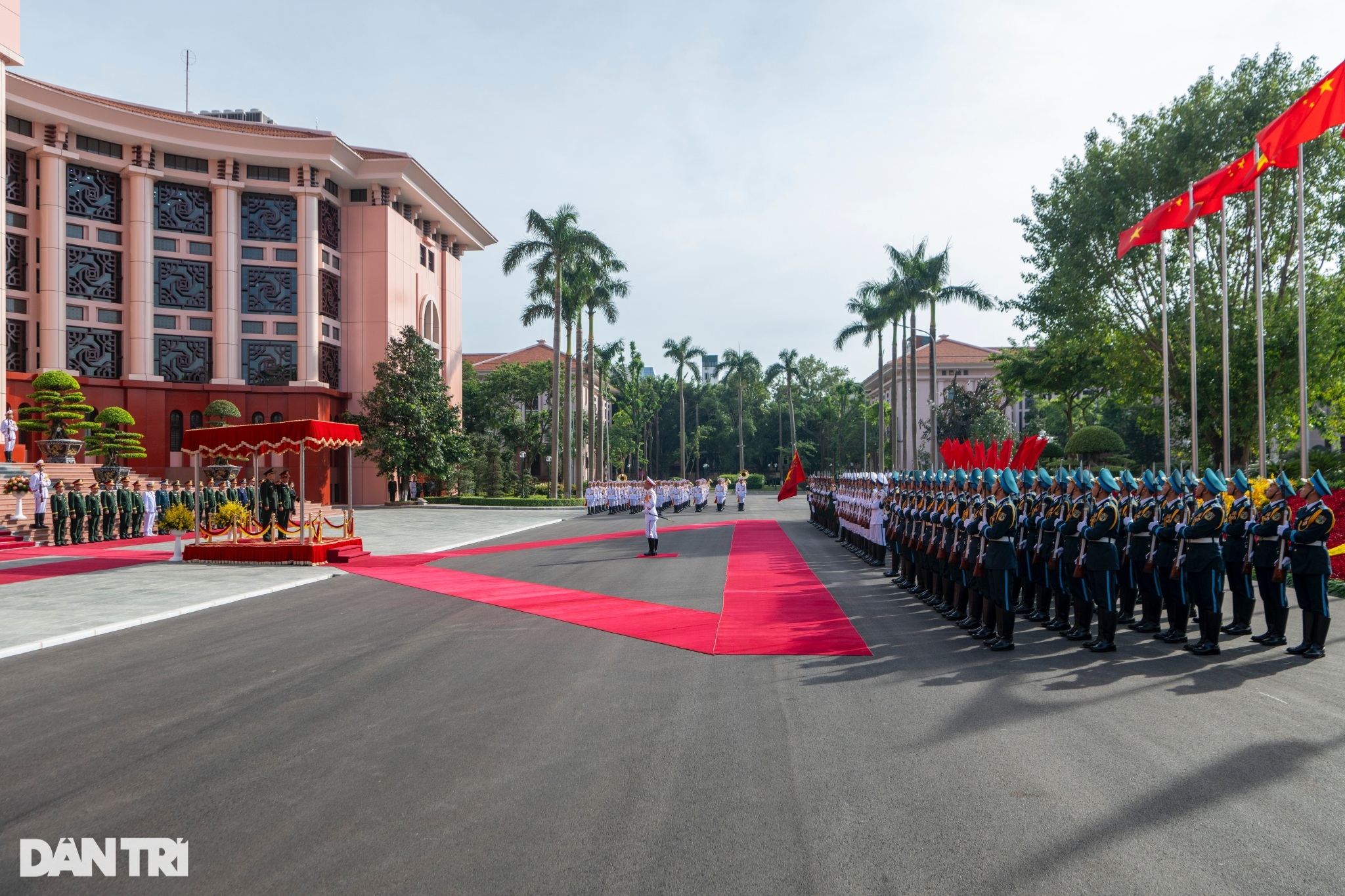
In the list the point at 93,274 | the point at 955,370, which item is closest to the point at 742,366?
the point at 955,370

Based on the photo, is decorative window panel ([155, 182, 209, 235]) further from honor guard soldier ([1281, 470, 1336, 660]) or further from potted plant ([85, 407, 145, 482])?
honor guard soldier ([1281, 470, 1336, 660])

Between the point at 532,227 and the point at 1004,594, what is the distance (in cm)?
4074

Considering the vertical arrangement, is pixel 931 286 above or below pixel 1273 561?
above

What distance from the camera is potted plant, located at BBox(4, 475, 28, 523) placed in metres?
22.1

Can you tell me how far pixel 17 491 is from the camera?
22.2m

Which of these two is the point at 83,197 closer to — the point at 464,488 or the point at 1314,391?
the point at 464,488

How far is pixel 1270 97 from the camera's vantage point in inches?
990

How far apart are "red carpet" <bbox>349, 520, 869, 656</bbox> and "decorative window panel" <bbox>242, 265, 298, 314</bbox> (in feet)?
103

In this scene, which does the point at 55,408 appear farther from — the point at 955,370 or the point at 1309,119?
the point at 955,370

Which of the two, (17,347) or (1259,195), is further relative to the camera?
(17,347)

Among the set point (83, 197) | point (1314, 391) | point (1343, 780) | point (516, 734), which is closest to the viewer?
point (1343, 780)

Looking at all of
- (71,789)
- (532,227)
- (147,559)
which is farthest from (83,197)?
(71,789)

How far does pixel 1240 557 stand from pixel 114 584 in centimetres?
1615

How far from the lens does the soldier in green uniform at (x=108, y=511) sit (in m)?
22.0
